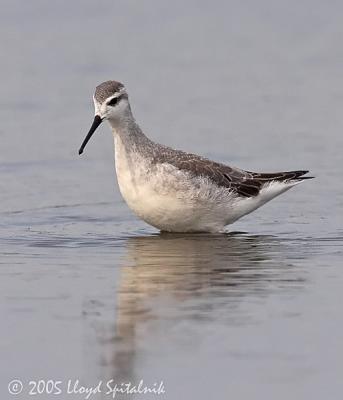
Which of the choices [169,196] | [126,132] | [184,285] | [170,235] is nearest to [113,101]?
[126,132]

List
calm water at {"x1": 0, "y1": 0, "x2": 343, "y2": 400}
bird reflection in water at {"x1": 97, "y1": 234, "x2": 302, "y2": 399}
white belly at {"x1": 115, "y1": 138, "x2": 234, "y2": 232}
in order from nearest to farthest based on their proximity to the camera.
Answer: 1. calm water at {"x1": 0, "y1": 0, "x2": 343, "y2": 400}
2. bird reflection in water at {"x1": 97, "y1": 234, "x2": 302, "y2": 399}
3. white belly at {"x1": 115, "y1": 138, "x2": 234, "y2": 232}

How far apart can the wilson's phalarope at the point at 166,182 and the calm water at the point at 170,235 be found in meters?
0.27

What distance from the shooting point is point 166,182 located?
15.4m

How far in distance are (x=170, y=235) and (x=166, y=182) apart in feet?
2.64

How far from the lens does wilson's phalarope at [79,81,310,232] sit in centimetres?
1538

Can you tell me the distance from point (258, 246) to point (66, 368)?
5167 mm

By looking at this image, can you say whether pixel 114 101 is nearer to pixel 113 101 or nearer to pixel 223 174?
pixel 113 101

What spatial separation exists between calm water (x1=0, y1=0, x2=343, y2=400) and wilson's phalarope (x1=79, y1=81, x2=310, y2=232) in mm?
273

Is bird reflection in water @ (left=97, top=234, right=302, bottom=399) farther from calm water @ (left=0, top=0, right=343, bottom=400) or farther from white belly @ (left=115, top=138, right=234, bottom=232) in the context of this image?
white belly @ (left=115, top=138, right=234, bottom=232)

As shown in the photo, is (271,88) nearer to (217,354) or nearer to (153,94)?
(153,94)

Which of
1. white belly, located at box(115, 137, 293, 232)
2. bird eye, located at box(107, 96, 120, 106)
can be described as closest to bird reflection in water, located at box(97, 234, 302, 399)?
white belly, located at box(115, 137, 293, 232)

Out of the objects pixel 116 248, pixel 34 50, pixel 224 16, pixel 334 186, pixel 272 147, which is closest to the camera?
pixel 116 248

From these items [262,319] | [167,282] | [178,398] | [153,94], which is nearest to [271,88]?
[153,94]

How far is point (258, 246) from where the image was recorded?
15.2 m
